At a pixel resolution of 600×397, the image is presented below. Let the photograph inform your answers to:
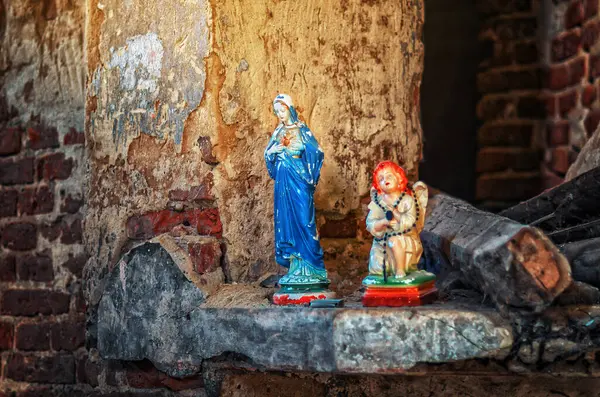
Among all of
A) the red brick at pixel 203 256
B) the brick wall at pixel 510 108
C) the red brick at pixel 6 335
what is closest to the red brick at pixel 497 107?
the brick wall at pixel 510 108

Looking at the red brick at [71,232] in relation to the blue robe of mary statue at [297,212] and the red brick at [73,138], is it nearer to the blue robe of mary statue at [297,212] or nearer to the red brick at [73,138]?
the red brick at [73,138]

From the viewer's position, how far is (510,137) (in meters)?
4.69

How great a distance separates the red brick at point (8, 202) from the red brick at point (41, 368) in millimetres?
581

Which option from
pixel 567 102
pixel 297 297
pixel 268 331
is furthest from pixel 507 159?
pixel 268 331

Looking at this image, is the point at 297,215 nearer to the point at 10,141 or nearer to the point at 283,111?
the point at 283,111

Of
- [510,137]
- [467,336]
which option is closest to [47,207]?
[467,336]

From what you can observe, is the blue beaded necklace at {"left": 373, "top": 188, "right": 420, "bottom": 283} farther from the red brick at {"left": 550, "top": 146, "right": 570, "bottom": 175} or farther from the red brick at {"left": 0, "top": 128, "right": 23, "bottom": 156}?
the red brick at {"left": 550, "top": 146, "right": 570, "bottom": 175}

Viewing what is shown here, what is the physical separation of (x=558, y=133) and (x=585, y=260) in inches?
86.8

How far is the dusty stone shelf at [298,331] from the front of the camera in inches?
88.5

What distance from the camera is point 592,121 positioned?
409 cm

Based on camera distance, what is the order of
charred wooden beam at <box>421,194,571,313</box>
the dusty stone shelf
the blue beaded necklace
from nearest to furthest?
1. charred wooden beam at <box>421,194,571,313</box>
2. the dusty stone shelf
3. the blue beaded necklace

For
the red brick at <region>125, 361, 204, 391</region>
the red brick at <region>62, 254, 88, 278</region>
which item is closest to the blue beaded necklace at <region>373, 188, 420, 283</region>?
the red brick at <region>125, 361, 204, 391</region>

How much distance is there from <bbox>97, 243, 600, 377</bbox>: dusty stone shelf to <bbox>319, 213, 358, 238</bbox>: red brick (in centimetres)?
58

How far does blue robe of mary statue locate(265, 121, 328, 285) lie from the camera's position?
8.52 feet
